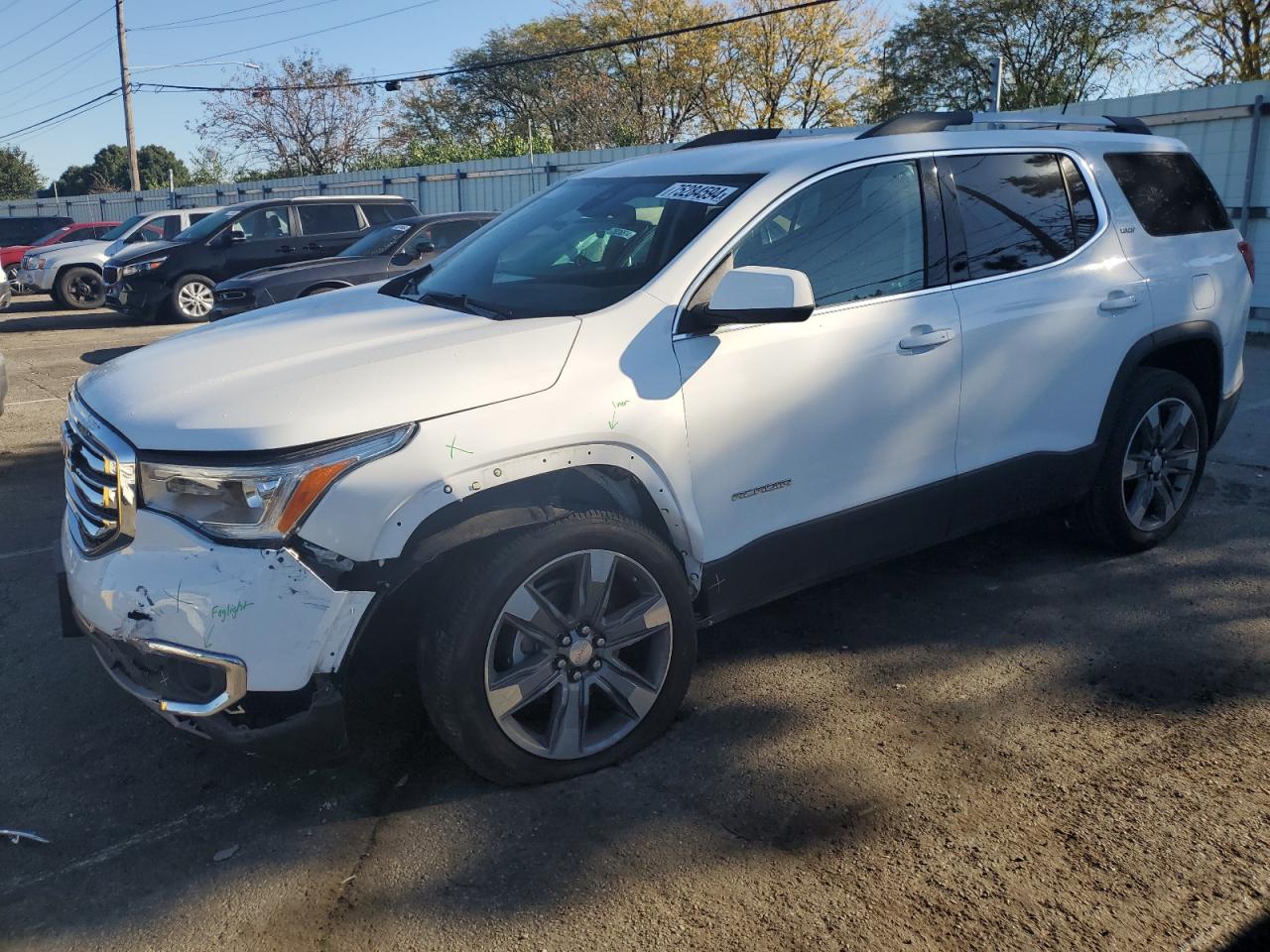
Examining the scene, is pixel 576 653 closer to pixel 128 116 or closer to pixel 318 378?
pixel 318 378

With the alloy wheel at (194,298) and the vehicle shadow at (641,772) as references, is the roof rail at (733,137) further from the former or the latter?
the alloy wheel at (194,298)

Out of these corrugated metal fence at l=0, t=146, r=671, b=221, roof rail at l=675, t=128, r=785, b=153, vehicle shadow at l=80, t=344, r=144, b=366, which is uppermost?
corrugated metal fence at l=0, t=146, r=671, b=221

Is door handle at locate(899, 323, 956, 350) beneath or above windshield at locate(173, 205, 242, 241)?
beneath

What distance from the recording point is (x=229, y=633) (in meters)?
2.68

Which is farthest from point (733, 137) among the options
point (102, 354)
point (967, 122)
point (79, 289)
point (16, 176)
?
point (16, 176)

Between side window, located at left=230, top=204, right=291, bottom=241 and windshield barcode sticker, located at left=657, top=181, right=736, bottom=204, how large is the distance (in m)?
12.5

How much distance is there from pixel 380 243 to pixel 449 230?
0.97m

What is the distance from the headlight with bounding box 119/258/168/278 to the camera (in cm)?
1502

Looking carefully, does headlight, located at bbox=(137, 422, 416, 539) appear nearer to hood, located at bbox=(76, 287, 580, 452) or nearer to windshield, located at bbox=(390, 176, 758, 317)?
hood, located at bbox=(76, 287, 580, 452)

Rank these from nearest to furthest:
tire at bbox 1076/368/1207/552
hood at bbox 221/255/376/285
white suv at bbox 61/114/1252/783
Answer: white suv at bbox 61/114/1252/783, tire at bbox 1076/368/1207/552, hood at bbox 221/255/376/285

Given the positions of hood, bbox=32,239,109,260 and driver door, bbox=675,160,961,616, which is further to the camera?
hood, bbox=32,239,109,260

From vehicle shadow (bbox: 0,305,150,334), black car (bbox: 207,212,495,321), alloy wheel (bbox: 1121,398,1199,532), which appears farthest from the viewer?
vehicle shadow (bbox: 0,305,150,334)

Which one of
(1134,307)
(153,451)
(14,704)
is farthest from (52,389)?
(1134,307)

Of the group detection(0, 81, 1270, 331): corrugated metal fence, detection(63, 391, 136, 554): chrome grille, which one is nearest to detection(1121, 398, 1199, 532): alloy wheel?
detection(63, 391, 136, 554): chrome grille
